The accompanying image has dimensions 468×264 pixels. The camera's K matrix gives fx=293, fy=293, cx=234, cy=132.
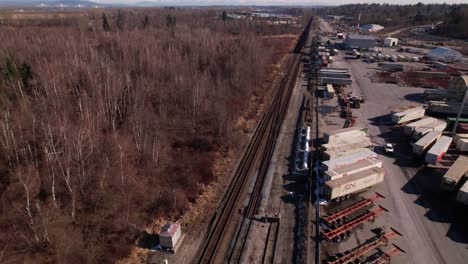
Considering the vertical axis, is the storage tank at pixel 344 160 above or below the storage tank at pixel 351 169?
above

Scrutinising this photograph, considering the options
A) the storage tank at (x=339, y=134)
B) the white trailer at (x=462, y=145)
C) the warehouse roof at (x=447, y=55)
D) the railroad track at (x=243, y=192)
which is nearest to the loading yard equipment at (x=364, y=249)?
the railroad track at (x=243, y=192)

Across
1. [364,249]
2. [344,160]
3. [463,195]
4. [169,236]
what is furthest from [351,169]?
[169,236]

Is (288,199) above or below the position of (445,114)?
below

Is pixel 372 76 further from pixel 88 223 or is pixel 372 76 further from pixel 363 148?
pixel 88 223

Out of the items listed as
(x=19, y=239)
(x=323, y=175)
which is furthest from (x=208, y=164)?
(x=19, y=239)

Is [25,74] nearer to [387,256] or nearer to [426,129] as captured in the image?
[387,256]

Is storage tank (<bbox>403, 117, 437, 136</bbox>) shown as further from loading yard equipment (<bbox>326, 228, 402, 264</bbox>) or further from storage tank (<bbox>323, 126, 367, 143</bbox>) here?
loading yard equipment (<bbox>326, 228, 402, 264</bbox>)

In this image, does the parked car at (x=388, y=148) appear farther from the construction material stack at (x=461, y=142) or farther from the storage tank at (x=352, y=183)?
the construction material stack at (x=461, y=142)
